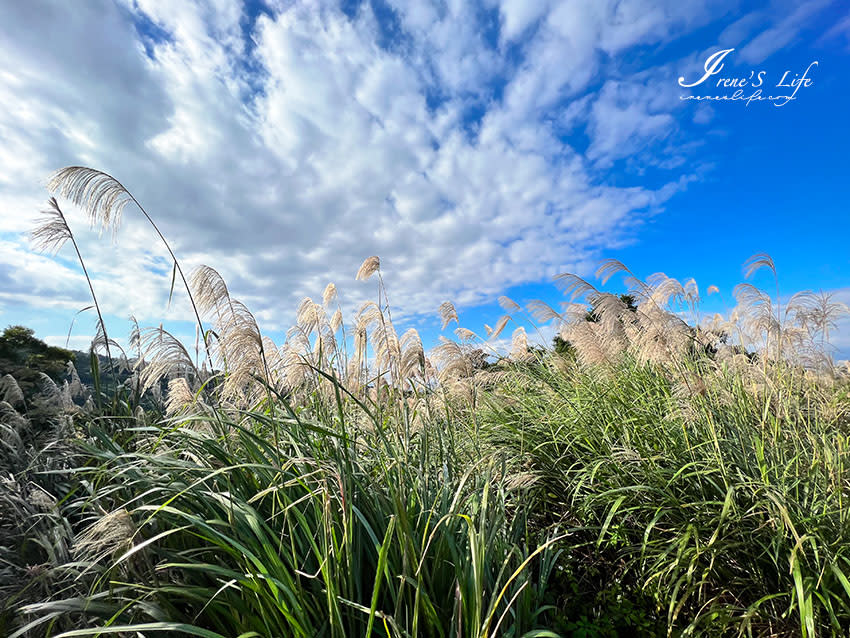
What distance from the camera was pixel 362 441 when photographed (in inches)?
115

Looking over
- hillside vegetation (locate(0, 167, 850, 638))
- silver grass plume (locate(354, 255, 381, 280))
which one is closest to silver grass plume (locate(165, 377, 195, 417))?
hillside vegetation (locate(0, 167, 850, 638))

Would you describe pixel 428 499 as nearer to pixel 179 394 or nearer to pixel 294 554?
pixel 294 554

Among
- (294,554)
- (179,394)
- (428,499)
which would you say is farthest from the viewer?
(179,394)

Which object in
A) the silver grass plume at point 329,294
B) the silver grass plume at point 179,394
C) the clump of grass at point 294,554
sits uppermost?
the silver grass plume at point 329,294

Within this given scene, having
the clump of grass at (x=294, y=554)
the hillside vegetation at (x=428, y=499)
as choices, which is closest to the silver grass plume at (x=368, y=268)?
the hillside vegetation at (x=428, y=499)

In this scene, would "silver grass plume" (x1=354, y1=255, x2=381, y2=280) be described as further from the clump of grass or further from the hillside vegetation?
the clump of grass

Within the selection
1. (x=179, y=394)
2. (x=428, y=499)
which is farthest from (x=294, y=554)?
(x=179, y=394)

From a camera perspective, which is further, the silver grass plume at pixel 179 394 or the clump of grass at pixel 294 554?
the silver grass plume at pixel 179 394

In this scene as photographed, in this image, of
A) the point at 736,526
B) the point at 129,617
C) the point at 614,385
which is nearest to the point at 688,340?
the point at 614,385

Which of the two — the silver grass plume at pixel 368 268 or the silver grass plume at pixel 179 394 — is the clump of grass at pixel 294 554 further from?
the silver grass plume at pixel 368 268

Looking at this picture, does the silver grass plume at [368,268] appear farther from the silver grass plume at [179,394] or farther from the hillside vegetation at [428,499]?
the silver grass plume at [179,394]

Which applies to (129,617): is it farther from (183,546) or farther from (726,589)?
(726,589)

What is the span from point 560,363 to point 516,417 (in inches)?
44.4

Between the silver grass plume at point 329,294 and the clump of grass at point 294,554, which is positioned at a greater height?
the silver grass plume at point 329,294
